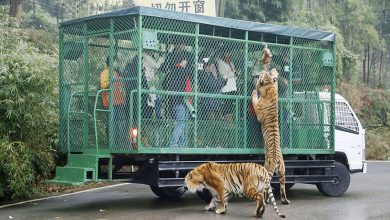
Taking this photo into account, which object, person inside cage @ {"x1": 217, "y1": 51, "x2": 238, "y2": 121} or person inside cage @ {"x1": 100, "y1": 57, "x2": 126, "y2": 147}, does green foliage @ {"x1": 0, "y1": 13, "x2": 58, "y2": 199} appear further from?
person inside cage @ {"x1": 217, "y1": 51, "x2": 238, "y2": 121}

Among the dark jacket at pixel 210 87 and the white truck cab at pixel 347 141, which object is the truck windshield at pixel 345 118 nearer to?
the white truck cab at pixel 347 141

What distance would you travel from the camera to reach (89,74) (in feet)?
38.4

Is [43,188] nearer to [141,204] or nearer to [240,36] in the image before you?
[141,204]

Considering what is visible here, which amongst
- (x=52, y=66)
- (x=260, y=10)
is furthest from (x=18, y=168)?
(x=260, y=10)

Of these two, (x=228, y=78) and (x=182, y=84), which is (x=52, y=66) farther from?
(x=228, y=78)

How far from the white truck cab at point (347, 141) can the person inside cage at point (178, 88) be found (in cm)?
374

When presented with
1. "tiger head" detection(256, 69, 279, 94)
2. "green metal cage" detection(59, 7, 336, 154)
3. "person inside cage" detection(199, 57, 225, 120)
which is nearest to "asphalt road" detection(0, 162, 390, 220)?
"green metal cage" detection(59, 7, 336, 154)

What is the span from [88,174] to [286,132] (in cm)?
389

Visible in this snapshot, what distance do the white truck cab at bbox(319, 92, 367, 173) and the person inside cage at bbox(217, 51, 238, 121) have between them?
107 inches

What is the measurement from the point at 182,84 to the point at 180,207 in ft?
7.15

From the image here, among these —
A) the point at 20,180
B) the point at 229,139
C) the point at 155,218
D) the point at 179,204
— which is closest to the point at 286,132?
the point at 229,139

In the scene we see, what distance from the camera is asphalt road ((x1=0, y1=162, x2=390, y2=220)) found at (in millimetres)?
10523

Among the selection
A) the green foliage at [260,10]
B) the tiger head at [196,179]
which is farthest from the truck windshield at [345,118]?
the green foliage at [260,10]

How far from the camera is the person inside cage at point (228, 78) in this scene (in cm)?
1167
